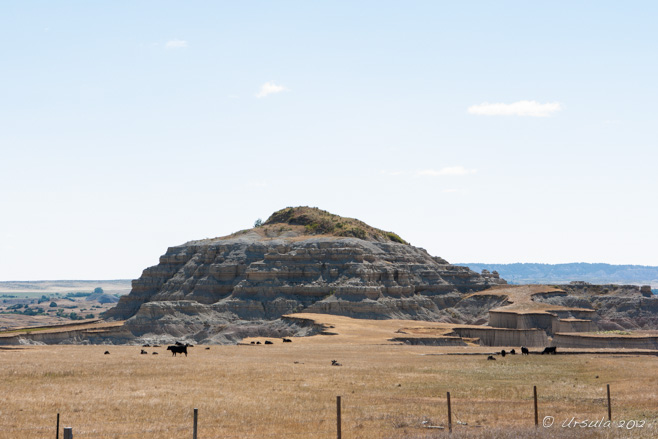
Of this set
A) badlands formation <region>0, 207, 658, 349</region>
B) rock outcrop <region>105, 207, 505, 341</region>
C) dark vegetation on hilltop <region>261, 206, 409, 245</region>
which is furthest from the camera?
dark vegetation on hilltop <region>261, 206, 409, 245</region>

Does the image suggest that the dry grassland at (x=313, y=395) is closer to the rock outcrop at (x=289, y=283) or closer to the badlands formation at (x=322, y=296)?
the badlands formation at (x=322, y=296)

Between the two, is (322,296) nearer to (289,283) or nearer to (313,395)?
(289,283)

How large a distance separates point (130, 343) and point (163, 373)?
58319 mm

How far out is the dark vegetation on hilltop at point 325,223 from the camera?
479 feet

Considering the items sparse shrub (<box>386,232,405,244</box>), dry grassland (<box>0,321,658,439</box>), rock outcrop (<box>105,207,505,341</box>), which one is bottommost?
dry grassland (<box>0,321,658,439</box>)

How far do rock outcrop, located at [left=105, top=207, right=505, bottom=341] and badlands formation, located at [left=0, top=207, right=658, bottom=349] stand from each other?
0.18 meters

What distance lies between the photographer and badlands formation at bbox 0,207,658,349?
336ft

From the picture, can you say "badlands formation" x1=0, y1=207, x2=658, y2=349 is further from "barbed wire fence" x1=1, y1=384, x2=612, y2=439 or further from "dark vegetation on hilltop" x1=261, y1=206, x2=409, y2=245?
"barbed wire fence" x1=1, y1=384, x2=612, y2=439

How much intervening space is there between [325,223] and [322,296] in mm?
30901

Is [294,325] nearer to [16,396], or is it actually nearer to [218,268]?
[218,268]

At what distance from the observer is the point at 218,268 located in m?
130

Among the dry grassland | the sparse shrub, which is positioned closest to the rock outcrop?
the sparse shrub

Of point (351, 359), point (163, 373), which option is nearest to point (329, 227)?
point (351, 359)

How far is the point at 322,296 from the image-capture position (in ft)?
401
